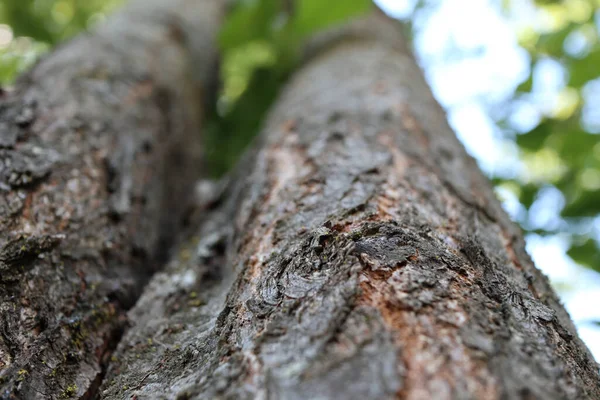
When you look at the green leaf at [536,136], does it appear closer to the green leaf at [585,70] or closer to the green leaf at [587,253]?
the green leaf at [585,70]

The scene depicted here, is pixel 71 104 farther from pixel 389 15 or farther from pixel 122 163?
pixel 389 15

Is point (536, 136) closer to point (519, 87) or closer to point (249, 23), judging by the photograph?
point (519, 87)

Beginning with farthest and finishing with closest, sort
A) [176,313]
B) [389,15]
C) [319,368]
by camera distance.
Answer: [389,15]
[176,313]
[319,368]

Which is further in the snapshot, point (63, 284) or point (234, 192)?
point (234, 192)

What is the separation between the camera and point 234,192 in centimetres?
133

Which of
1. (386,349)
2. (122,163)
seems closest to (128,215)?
(122,163)

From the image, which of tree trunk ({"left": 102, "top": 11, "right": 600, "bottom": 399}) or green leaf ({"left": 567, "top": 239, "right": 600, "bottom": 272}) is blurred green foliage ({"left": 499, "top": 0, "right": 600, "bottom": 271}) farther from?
tree trunk ({"left": 102, "top": 11, "right": 600, "bottom": 399})

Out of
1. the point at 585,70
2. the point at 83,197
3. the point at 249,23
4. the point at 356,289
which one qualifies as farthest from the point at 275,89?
the point at 356,289

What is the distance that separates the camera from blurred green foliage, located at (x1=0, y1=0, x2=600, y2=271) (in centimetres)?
164

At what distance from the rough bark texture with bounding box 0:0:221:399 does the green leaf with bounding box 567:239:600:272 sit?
56.5 inches

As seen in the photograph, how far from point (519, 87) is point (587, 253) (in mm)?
712

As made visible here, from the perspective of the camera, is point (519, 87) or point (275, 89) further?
point (275, 89)

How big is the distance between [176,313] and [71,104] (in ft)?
2.27

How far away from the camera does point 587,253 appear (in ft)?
5.15
